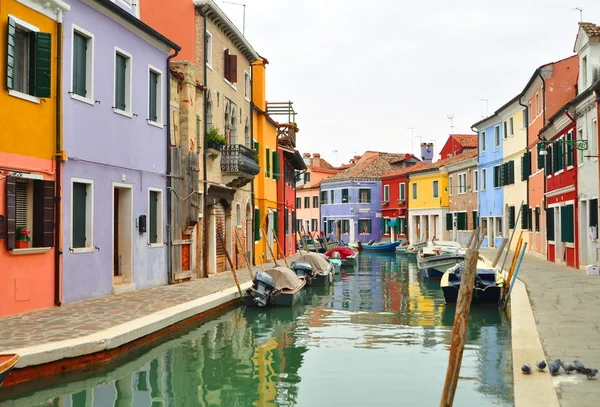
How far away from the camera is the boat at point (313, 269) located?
2111cm

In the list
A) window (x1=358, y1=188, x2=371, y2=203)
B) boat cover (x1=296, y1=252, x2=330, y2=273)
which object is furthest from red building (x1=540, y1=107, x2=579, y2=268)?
window (x1=358, y1=188, x2=371, y2=203)

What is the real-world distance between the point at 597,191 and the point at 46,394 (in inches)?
643

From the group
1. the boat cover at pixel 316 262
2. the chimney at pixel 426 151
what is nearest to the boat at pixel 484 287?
the boat cover at pixel 316 262

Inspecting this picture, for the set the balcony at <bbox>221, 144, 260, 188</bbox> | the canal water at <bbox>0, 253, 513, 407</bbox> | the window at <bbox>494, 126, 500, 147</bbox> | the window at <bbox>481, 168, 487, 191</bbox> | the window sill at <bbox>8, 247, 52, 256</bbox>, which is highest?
the window at <bbox>494, 126, 500, 147</bbox>

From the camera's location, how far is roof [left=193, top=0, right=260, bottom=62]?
65.4 feet

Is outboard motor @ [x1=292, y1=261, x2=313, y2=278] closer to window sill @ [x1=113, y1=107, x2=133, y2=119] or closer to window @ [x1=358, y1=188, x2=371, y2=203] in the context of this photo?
window sill @ [x1=113, y1=107, x2=133, y2=119]

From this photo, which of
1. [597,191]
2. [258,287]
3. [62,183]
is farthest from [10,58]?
[597,191]

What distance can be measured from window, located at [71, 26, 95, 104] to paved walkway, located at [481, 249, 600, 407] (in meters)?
9.03

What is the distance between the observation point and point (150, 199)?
647 inches

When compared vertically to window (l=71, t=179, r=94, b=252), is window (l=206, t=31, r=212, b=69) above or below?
above

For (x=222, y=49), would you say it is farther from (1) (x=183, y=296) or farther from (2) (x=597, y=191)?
(2) (x=597, y=191)

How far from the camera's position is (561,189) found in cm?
2402

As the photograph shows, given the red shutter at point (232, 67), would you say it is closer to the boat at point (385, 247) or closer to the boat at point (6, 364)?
the boat at point (6, 364)

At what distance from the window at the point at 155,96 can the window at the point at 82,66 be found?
115 inches
